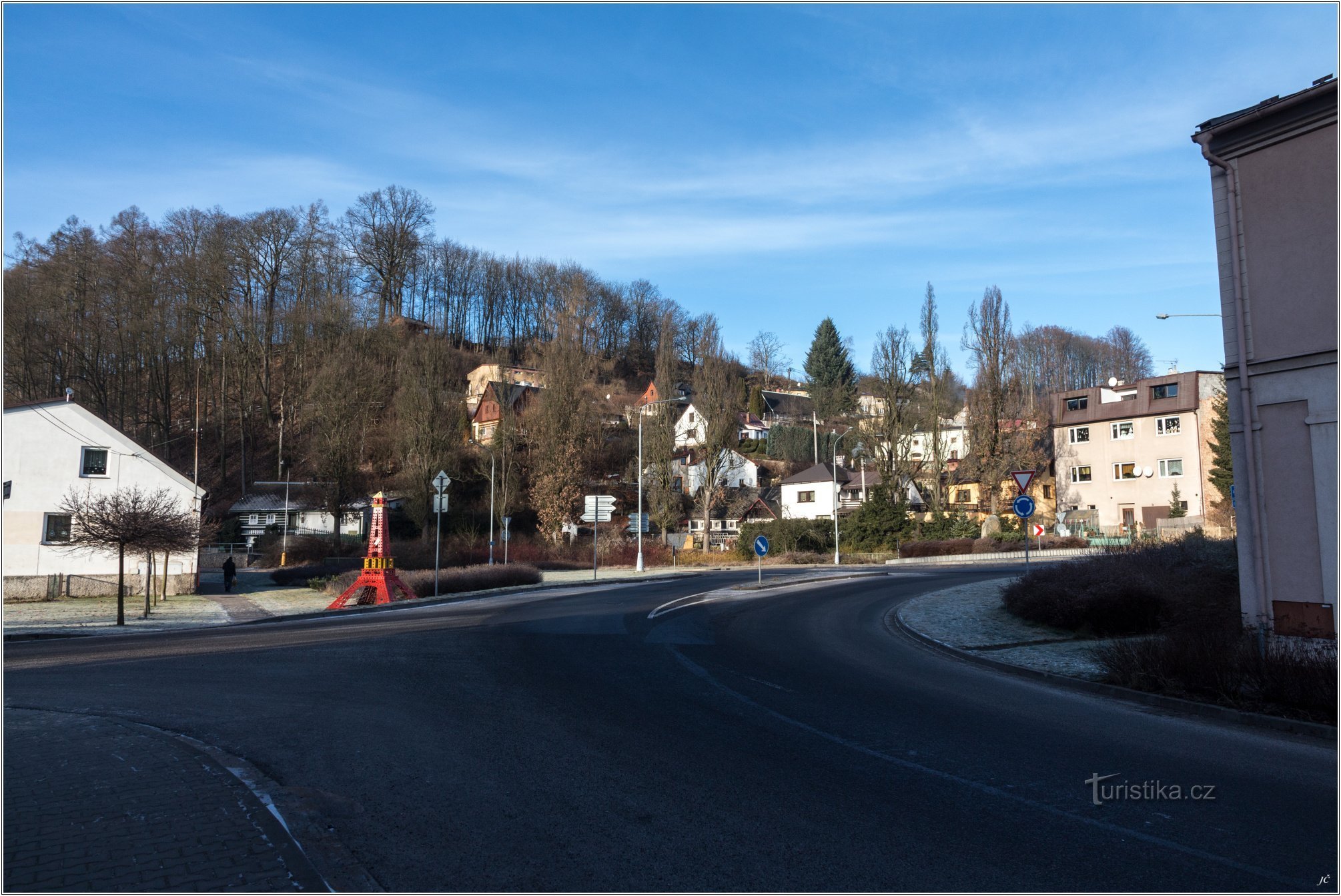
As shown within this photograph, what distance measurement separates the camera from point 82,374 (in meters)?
58.9

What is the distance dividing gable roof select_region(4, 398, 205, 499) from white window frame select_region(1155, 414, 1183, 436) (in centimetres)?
5512

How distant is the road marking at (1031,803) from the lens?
16.6 ft

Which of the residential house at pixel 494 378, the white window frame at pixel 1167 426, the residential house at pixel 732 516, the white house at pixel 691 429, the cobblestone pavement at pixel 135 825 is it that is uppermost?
the residential house at pixel 494 378

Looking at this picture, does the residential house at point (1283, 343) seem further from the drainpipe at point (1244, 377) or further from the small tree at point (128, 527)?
the small tree at point (128, 527)

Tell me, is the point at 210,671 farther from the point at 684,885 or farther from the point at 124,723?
the point at 684,885

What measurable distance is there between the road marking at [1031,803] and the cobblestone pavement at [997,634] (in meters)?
5.32

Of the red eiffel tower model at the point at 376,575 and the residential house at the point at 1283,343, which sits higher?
the residential house at the point at 1283,343

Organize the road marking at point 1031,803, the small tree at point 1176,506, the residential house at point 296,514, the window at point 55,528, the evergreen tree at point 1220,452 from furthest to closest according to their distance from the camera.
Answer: the residential house at point 296,514, the small tree at point 1176,506, the evergreen tree at point 1220,452, the window at point 55,528, the road marking at point 1031,803

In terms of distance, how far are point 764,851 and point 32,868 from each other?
4.19 metres

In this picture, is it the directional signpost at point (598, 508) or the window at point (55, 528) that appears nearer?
Answer: the window at point (55, 528)

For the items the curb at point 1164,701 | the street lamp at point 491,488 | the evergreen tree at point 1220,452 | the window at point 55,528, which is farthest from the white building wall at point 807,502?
the curb at point 1164,701

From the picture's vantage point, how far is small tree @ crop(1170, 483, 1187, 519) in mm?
52625

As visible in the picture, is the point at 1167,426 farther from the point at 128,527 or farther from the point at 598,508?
the point at 128,527

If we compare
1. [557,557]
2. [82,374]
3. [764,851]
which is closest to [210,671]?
[764,851]
